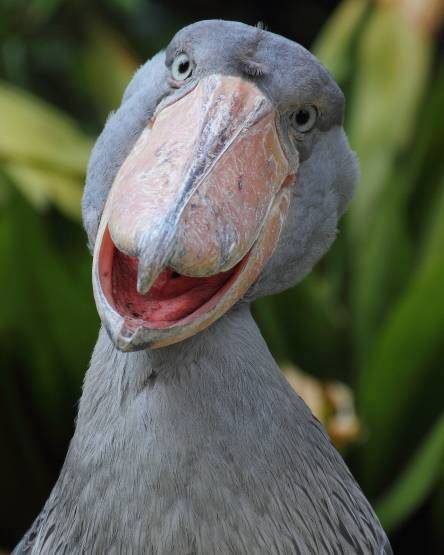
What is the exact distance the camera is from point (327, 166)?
130 cm

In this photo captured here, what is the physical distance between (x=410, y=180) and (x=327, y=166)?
1.62 meters

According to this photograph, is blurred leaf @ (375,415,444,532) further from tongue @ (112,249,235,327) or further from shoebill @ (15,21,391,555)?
tongue @ (112,249,235,327)

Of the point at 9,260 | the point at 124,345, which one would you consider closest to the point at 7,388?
the point at 9,260

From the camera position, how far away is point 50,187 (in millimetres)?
Result: 2613

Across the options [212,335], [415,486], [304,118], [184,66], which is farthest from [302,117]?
[415,486]

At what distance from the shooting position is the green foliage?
7.47ft

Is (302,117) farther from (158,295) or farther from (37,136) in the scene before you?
(37,136)

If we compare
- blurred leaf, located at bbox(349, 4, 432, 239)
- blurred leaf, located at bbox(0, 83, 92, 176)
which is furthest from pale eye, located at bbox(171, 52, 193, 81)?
blurred leaf, located at bbox(349, 4, 432, 239)

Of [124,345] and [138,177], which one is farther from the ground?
[138,177]

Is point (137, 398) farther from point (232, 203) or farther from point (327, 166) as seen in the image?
point (327, 166)

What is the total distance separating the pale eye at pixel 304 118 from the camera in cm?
121

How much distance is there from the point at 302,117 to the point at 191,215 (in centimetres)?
32

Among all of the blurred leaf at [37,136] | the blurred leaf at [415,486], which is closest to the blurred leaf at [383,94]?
the blurred leaf at [37,136]

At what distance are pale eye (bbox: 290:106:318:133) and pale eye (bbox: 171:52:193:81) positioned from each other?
0.46ft
